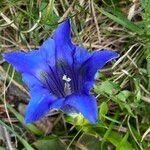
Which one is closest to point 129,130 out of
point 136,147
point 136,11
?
point 136,147

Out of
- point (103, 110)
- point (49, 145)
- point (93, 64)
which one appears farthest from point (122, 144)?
point (93, 64)

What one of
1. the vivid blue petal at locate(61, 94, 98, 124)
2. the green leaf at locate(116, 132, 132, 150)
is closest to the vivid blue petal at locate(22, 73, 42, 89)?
the vivid blue petal at locate(61, 94, 98, 124)

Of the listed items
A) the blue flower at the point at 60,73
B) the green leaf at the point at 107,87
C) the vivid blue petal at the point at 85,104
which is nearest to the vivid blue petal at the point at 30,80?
the blue flower at the point at 60,73

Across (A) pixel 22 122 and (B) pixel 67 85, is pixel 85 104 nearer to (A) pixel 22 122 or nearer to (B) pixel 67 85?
(B) pixel 67 85

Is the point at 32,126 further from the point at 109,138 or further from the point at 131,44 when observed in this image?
the point at 131,44

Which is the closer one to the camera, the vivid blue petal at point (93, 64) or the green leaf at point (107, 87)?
the vivid blue petal at point (93, 64)

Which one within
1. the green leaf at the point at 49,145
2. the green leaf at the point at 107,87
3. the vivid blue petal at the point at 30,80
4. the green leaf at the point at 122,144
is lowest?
the green leaf at the point at 122,144

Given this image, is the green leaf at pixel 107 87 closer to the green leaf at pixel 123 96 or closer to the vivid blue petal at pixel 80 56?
the green leaf at pixel 123 96
